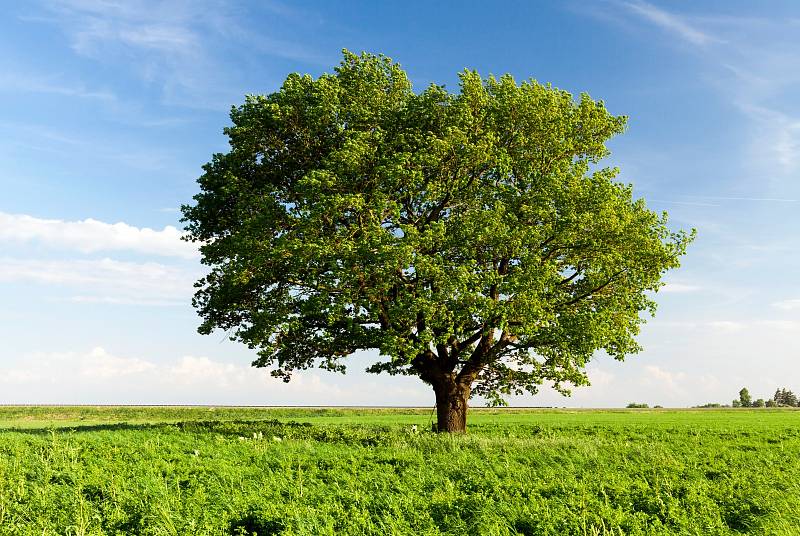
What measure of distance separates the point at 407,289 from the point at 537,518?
16.5 meters

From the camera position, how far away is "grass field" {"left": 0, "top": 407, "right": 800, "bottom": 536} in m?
12.7

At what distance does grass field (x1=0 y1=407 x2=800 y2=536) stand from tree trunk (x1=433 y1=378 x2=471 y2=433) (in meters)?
5.88

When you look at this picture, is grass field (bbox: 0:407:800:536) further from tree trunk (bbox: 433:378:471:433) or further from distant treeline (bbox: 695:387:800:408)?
distant treeline (bbox: 695:387:800:408)

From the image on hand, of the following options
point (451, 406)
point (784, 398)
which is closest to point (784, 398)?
point (784, 398)

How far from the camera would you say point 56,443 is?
21938 millimetres

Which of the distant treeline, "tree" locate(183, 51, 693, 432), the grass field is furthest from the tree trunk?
the distant treeline

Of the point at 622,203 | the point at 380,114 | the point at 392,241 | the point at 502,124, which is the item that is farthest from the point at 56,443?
the point at 622,203

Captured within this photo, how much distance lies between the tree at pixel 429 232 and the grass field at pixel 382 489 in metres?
5.96

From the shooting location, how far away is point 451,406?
31047 mm

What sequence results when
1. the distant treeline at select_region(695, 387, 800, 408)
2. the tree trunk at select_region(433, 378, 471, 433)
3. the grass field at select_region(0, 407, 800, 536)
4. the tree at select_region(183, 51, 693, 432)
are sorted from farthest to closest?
the distant treeline at select_region(695, 387, 800, 408) → the tree trunk at select_region(433, 378, 471, 433) → the tree at select_region(183, 51, 693, 432) → the grass field at select_region(0, 407, 800, 536)

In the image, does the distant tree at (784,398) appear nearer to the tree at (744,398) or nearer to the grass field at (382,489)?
the tree at (744,398)

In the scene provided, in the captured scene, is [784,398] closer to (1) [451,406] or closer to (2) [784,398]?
(2) [784,398]

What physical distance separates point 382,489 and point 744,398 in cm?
16473

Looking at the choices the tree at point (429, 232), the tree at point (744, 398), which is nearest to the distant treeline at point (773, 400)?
the tree at point (744, 398)
